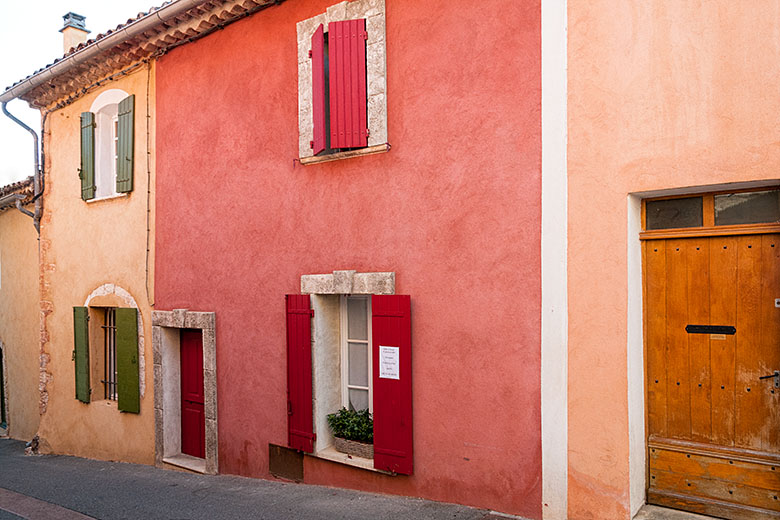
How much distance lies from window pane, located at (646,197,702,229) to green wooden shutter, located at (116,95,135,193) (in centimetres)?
677

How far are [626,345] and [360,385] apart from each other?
9.20ft

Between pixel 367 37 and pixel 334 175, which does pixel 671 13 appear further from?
pixel 334 175

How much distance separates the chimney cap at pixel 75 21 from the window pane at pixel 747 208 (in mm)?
10547

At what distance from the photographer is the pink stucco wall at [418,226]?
4.73 meters

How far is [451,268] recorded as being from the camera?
201 inches

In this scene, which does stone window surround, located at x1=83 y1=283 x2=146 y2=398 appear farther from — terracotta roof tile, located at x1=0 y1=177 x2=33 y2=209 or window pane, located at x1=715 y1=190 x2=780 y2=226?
window pane, located at x1=715 y1=190 x2=780 y2=226

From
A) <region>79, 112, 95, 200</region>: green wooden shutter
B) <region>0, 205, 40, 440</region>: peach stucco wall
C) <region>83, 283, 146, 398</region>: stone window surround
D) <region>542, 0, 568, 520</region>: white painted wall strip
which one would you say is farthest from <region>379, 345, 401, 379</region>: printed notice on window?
<region>0, 205, 40, 440</region>: peach stucco wall

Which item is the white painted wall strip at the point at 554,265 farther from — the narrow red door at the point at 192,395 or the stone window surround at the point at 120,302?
the stone window surround at the point at 120,302

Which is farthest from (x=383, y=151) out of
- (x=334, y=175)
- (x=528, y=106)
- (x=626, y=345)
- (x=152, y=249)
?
(x=152, y=249)

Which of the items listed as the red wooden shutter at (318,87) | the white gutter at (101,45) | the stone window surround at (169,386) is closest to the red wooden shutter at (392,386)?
the red wooden shutter at (318,87)

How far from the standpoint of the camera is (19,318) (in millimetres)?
12227

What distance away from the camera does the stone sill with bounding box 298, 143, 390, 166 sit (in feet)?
18.3

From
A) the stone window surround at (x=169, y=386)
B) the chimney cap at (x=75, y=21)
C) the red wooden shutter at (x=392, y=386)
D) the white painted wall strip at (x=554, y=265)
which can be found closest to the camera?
the white painted wall strip at (x=554, y=265)

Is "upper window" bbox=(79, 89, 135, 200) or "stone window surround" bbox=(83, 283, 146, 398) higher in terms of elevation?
"upper window" bbox=(79, 89, 135, 200)
